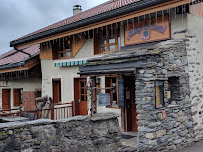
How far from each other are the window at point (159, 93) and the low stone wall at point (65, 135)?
1832 millimetres

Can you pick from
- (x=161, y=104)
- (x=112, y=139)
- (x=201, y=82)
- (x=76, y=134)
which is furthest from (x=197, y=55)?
(x=76, y=134)

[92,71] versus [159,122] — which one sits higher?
[92,71]

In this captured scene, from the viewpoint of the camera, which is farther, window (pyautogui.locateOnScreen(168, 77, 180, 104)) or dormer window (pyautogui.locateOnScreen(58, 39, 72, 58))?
dormer window (pyautogui.locateOnScreen(58, 39, 72, 58))

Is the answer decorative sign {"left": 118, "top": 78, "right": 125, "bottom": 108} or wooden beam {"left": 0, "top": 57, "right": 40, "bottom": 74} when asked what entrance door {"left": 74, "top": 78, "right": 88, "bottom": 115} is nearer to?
decorative sign {"left": 118, "top": 78, "right": 125, "bottom": 108}

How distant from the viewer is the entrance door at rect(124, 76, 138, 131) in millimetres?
9336

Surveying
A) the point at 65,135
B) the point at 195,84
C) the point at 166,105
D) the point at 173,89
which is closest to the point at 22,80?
the point at 173,89

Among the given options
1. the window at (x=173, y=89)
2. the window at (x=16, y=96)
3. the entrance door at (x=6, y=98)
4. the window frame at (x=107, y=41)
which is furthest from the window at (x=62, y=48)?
the entrance door at (x=6, y=98)

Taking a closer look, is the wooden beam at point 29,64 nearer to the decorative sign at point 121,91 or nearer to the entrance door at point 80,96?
the entrance door at point 80,96

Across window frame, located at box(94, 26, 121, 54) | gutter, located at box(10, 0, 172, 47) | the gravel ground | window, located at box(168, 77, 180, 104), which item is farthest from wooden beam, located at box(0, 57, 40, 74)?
the gravel ground

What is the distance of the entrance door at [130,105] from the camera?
9.34 m

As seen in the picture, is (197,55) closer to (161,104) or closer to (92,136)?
(161,104)

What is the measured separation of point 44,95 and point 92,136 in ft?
25.5

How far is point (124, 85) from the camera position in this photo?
30.3 feet

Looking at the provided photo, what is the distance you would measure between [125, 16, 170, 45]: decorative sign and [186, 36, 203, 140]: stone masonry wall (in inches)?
31.0
